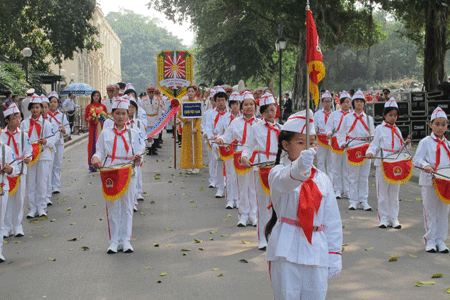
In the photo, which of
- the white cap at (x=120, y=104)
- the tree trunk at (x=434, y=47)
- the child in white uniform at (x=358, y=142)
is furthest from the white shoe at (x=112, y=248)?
the tree trunk at (x=434, y=47)

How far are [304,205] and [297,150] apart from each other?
1.29ft

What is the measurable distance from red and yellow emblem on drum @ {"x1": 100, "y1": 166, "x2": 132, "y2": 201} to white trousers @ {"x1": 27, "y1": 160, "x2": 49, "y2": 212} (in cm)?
327

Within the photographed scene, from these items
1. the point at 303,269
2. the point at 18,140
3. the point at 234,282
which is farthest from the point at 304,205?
the point at 18,140

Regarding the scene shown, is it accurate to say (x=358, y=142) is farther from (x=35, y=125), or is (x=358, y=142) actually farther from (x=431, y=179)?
(x=35, y=125)

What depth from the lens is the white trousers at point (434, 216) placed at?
24.3 ft

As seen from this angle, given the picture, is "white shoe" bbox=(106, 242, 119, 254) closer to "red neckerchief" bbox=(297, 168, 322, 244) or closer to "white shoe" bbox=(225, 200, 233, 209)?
"white shoe" bbox=(225, 200, 233, 209)

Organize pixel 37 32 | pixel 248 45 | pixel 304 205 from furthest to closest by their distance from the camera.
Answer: pixel 248 45 < pixel 37 32 < pixel 304 205

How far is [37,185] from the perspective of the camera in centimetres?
1016

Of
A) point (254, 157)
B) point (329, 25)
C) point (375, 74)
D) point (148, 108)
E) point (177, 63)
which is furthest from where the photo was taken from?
point (375, 74)

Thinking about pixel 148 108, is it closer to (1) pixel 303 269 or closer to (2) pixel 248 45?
(1) pixel 303 269

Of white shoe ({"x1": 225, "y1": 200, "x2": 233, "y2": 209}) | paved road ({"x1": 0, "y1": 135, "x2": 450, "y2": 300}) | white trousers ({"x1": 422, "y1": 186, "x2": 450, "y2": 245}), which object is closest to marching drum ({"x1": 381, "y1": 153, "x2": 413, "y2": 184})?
paved road ({"x1": 0, "y1": 135, "x2": 450, "y2": 300})

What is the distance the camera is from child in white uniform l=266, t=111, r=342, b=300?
3.68 metres

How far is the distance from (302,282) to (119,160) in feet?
14.2

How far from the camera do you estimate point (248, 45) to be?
41.0 meters
